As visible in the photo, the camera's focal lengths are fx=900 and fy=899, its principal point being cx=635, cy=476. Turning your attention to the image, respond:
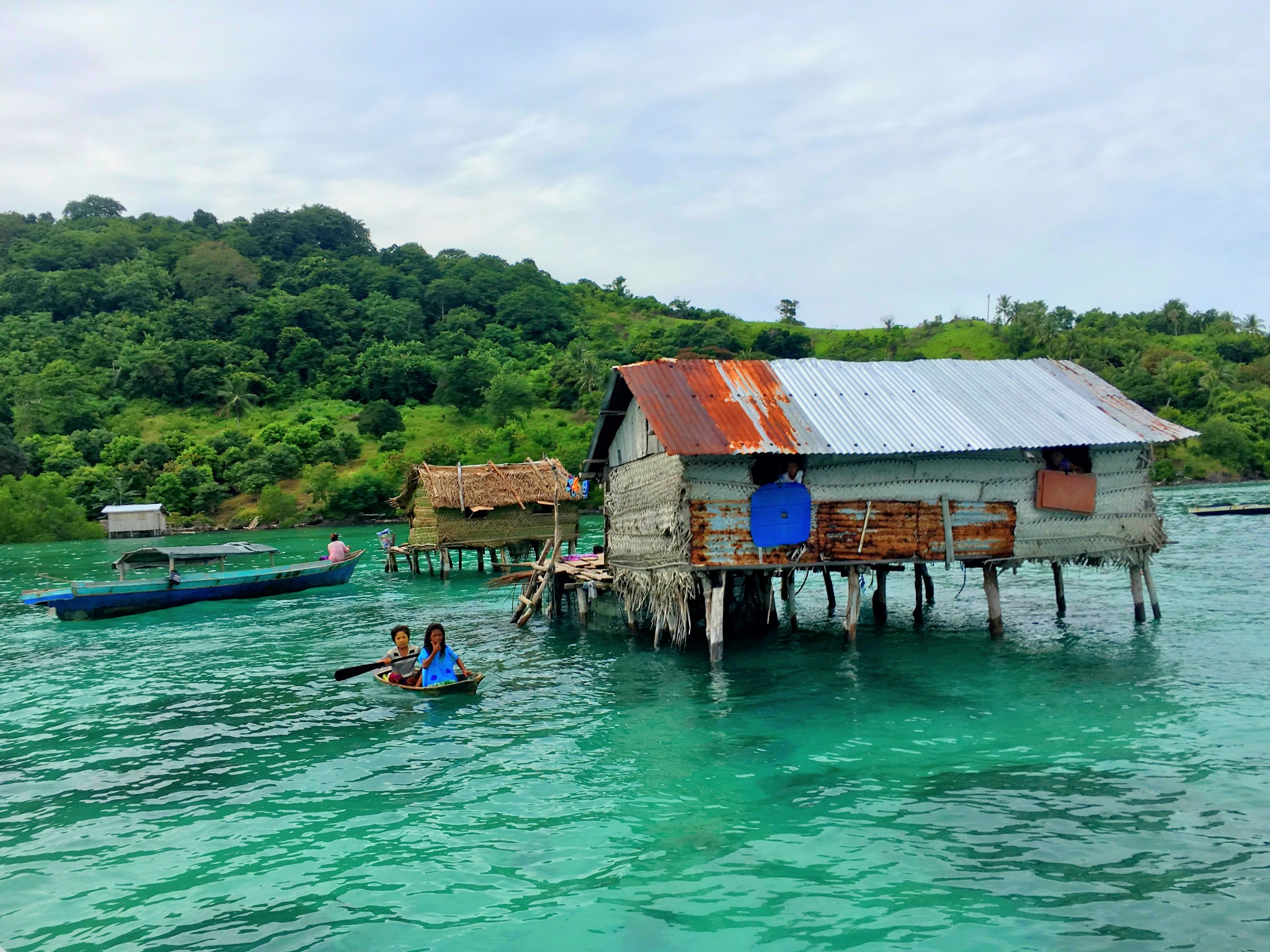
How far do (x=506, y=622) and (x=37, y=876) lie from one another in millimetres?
15748

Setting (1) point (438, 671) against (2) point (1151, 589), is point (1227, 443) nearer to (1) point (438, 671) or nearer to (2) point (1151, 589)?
(2) point (1151, 589)

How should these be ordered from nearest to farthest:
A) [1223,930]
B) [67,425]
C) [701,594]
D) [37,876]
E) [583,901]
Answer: [1223,930] < [583,901] < [37,876] < [701,594] < [67,425]

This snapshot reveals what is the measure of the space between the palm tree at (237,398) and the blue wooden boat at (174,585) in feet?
184

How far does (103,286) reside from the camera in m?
101

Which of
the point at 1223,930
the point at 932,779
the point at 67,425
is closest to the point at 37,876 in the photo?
the point at 932,779

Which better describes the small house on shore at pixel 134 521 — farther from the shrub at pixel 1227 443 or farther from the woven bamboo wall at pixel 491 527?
the shrub at pixel 1227 443

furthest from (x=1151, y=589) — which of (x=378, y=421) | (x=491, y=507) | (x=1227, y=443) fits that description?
(x=378, y=421)

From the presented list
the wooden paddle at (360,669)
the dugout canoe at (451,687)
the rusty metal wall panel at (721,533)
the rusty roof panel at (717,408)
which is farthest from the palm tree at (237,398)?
the rusty metal wall panel at (721,533)

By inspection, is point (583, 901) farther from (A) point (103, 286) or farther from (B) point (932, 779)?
(A) point (103, 286)

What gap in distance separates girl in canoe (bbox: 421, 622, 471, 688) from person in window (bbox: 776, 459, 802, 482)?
21.7 feet

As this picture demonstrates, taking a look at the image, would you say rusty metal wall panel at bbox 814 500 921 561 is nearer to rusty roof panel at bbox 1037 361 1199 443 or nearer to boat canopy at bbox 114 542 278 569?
rusty roof panel at bbox 1037 361 1199 443

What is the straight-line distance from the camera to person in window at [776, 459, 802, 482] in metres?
16.5

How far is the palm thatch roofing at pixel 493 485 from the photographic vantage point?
34719mm

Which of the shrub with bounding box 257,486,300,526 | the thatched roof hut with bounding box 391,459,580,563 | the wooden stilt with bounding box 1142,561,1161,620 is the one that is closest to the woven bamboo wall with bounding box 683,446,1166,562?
the wooden stilt with bounding box 1142,561,1161,620
